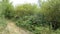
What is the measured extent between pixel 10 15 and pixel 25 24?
1493mm

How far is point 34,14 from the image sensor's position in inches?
489

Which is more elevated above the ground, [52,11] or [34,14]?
[52,11]

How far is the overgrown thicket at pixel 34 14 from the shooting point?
11046 mm

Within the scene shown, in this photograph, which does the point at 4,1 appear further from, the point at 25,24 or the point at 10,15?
the point at 25,24

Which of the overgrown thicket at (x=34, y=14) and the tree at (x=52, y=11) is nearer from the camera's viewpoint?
the tree at (x=52, y=11)

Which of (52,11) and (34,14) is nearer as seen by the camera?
(52,11)

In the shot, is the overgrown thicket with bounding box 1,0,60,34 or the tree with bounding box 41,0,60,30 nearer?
the tree with bounding box 41,0,60,30

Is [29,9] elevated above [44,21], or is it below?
above

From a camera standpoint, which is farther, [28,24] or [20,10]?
[20,10]

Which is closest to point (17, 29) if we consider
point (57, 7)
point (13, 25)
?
point (13, 25)

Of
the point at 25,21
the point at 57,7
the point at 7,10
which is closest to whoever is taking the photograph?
the point at 57,7

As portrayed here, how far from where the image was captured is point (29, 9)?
41.0ft

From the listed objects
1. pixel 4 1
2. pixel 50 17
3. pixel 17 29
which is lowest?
pixel 17 29

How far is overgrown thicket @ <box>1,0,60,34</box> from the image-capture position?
36.2 ft
